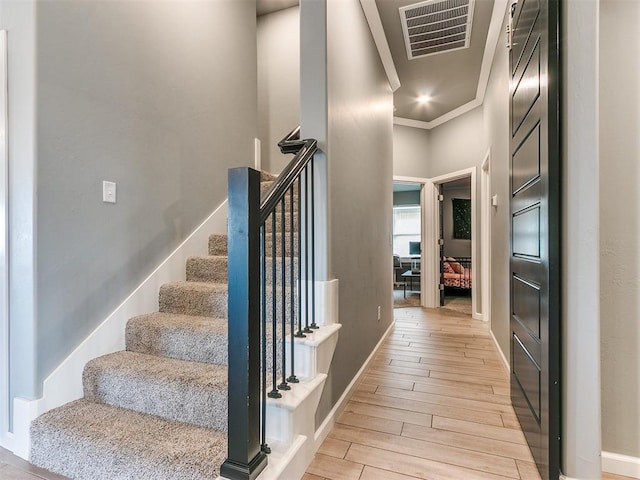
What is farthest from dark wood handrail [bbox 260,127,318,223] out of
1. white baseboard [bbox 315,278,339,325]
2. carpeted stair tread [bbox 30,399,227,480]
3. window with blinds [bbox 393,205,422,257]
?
window with blinds [bbox 393,205,422,257]

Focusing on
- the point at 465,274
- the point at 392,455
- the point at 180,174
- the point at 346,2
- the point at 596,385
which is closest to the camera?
the point at 596,385

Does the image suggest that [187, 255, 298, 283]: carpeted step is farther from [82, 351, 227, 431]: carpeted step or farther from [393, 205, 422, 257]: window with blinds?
[393, 205, 422, 257]: window with blinds

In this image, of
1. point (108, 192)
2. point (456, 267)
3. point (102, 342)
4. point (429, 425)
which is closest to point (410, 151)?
point (456, 267)

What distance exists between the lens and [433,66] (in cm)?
363

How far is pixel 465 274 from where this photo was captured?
6.70 metres

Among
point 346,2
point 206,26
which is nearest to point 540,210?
point 346,2

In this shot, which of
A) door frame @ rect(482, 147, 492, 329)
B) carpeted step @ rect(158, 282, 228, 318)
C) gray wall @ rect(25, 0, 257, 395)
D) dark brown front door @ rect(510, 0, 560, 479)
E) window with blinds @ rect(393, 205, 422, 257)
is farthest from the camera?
window with blinds @ rect(393, 205, 422, 257)

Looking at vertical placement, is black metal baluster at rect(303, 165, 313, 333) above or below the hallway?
above

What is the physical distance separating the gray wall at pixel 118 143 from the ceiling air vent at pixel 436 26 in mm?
1576

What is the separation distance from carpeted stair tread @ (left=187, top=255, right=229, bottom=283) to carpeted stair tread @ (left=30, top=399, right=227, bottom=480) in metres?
0.94

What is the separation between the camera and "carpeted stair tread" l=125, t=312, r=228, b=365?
1.69 metres

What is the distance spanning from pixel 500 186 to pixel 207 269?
2.46 meters

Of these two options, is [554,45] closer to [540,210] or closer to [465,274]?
[540,210]

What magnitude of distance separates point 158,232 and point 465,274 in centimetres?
608
